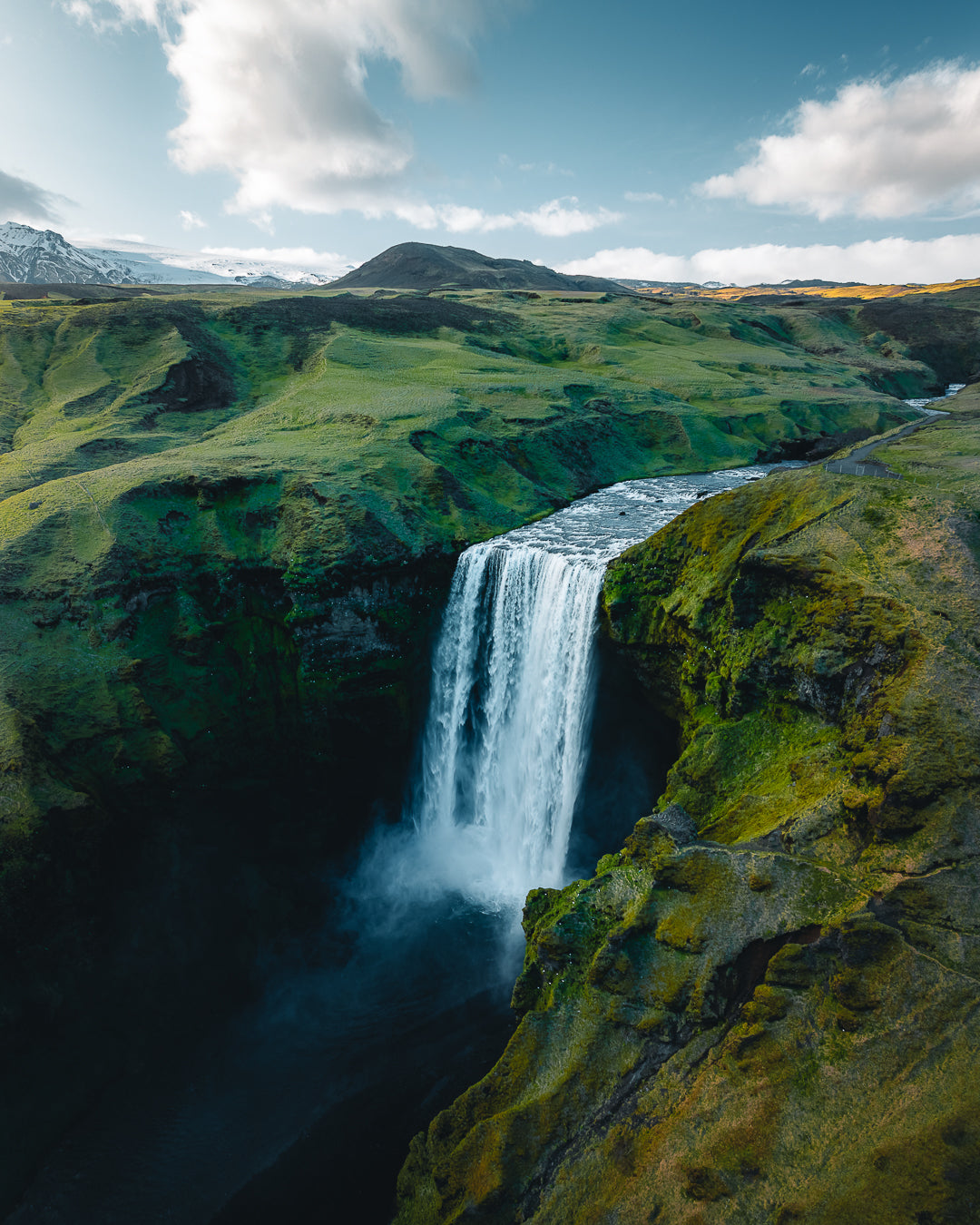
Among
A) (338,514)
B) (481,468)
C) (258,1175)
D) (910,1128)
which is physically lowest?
(258,1175)

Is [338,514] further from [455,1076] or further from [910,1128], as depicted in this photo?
[910,1128]

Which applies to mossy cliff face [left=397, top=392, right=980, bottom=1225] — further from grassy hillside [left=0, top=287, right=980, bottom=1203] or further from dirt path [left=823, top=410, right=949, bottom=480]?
grassy hillside [left=0, top=287, right=980, bottom=1203]

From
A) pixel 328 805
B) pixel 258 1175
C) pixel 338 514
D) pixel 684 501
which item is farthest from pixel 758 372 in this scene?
pixel 258 1175

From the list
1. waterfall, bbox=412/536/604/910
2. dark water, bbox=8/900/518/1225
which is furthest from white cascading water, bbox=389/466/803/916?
dark water, bbox=8/900/518/1225

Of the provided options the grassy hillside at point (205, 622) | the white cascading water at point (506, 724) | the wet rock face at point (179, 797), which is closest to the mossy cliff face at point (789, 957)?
the white cascading water at point (506, 724)

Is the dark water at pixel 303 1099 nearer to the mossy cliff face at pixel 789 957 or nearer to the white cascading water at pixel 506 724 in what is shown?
the white cascading water at pixel 506 724

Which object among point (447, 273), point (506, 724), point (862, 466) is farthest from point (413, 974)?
point (447, 273)

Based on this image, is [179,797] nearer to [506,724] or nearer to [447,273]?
[506,724]
